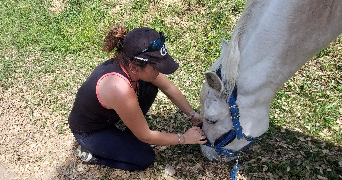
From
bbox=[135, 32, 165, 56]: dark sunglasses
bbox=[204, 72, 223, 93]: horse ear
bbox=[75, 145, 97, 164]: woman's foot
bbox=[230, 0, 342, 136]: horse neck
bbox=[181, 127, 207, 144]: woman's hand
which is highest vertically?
bbox=[230, 0, 342, 136]: horse neck

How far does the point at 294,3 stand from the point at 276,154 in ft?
6.18

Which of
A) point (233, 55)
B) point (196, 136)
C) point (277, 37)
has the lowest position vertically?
point (196, 136)

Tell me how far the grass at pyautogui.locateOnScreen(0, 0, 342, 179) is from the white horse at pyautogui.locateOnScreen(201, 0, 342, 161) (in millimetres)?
1180

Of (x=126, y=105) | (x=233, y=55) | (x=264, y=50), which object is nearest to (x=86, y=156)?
(x=126, y=105)

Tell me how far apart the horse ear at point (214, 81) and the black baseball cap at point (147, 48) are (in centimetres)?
37

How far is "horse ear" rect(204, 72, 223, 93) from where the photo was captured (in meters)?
1.68

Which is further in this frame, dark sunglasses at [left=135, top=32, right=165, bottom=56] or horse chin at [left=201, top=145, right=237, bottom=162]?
horse chin at [left=201, top=145, right=237, bottom=162]

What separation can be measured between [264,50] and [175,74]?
2429 mm

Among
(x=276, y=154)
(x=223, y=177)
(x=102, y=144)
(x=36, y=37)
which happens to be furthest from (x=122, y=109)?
(x=36, y=37)

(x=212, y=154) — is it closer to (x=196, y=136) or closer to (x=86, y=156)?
(x=196, y=136)

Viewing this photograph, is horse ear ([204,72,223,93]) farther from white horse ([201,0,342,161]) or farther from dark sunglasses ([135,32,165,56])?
dark sunglasses ([135,32,165,56])

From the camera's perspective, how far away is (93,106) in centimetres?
236

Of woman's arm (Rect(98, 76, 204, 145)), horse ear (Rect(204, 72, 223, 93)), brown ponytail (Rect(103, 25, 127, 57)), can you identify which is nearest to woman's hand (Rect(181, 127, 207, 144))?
woman's arm (Rect(98, 76, 204, 145))

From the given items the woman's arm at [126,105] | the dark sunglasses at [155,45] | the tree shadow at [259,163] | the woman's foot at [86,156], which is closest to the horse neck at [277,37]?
the dark sunglasses at [155,45]
